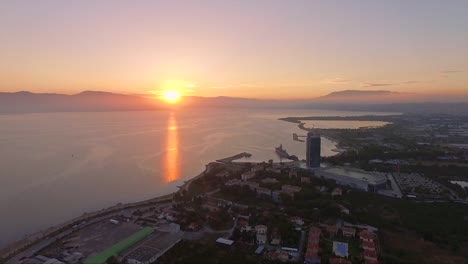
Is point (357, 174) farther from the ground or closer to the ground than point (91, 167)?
farther from the ground

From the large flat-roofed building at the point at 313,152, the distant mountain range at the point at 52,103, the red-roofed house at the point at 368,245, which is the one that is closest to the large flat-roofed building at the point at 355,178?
the large flat-roofed building at the point at 313,152

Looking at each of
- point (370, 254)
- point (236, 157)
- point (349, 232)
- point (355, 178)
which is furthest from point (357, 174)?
point (236, 157)

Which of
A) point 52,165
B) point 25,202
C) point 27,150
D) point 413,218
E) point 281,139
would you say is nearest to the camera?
point 413,218

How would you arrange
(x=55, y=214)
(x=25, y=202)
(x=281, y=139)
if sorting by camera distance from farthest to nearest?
(x=281, y=139)
(x=25, y=202)
(x=55, y=214)

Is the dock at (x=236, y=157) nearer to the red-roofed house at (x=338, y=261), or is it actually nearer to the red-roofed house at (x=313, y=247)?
the red-roofed house at (x=313, y=247)

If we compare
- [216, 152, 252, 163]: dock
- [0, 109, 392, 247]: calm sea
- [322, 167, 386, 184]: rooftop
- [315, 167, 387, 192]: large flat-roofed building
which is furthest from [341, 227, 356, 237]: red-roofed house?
[216, 152, 252, 163]: dock

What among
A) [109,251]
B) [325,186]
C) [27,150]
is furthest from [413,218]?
[27,150]

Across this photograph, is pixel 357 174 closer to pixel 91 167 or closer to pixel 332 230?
pixel 332 230

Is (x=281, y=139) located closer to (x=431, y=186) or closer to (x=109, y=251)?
(x=431, y=186)
